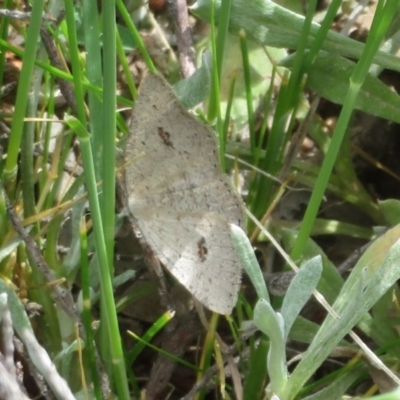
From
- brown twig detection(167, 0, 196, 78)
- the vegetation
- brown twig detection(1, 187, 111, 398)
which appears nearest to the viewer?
the vegetation

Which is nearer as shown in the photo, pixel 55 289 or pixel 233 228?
pixel 233 228

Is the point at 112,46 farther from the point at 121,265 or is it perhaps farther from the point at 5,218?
the point at 121,265

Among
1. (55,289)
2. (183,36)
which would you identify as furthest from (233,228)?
(183,36)

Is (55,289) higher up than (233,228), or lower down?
lower down

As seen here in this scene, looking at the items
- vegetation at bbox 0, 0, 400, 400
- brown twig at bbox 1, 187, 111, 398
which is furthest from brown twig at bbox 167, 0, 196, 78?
brown twig at bbox 1, 187, 111, 398

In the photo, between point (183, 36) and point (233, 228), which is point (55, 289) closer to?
point (233, 228)

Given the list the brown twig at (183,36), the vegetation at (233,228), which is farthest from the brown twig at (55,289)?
the brown twig at (183,36)

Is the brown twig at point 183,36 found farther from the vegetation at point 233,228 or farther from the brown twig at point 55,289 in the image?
the brown twig at point 55,289

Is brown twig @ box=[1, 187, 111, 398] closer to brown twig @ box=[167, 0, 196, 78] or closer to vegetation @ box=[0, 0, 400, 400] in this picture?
vegetation @ box=[0, 0, 400, 400]

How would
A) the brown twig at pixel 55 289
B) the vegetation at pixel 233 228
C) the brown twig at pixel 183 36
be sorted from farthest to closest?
the brown twig at pixel 183 36 → the brown twig at pixel 55 289 → the vegetation at pixel 233 228

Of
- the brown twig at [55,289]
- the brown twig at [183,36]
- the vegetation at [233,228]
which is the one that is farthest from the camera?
the brown twig at [183,36]

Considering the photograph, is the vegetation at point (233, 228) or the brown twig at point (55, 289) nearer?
the vegetation at point (233, 228)

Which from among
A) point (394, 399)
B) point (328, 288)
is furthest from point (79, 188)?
point (394, 399)
